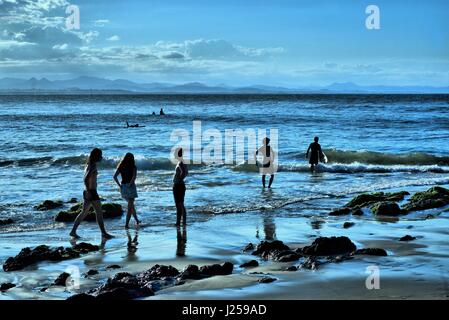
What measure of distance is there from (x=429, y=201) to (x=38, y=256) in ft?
35.0

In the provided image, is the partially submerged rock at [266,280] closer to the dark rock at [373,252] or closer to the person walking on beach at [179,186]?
the dark rock at [373,252]

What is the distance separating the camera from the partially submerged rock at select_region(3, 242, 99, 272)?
412 inches

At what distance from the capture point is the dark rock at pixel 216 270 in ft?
30.9

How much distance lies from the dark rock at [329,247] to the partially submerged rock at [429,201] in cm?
557

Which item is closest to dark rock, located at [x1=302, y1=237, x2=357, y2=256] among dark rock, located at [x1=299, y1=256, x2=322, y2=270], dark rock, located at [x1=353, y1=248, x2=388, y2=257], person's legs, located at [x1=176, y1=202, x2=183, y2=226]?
dark rock, located at [x1=353, y1=248, x2=388, y2=257]

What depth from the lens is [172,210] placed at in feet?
57.2

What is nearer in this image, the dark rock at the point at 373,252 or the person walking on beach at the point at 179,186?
the dark rock at the point at 373,252

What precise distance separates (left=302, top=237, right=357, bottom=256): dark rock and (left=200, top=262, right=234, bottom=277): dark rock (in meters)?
1.85

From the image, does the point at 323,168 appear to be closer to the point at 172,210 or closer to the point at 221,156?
the point at 221,156

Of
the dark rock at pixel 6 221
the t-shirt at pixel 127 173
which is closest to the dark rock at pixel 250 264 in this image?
the t-shirt at pixel 127 173

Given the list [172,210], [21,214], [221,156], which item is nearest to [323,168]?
[221,156]

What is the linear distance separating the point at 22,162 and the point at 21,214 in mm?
16423

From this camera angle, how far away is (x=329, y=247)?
10805 millimetres

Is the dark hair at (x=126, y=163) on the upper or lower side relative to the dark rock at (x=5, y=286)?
upper
